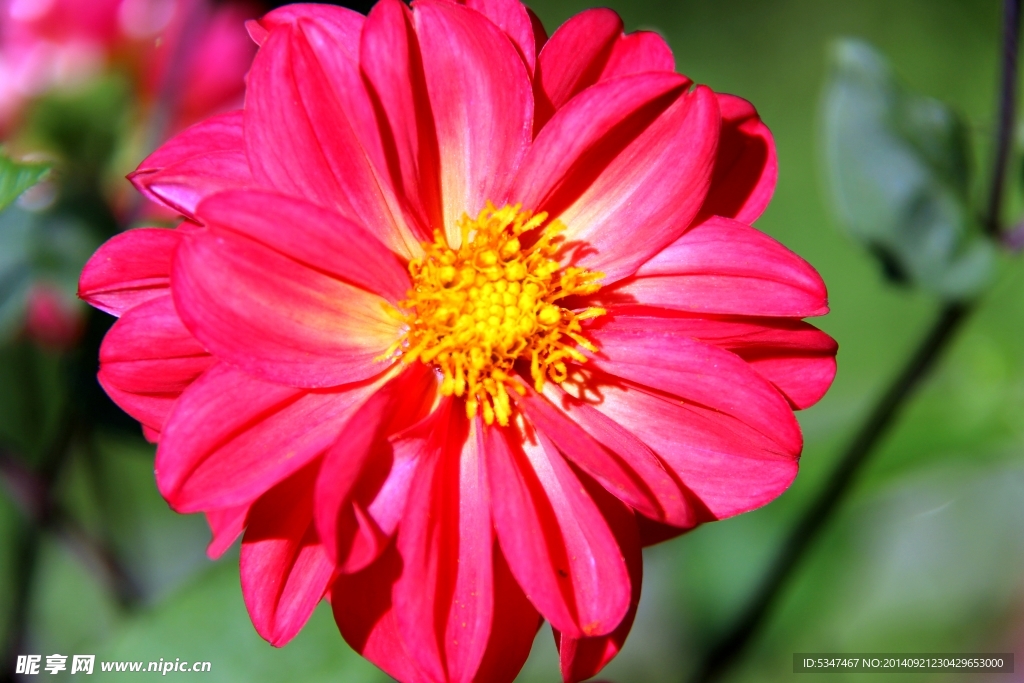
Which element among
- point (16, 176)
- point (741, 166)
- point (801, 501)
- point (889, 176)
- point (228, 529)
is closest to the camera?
point (16, 176)

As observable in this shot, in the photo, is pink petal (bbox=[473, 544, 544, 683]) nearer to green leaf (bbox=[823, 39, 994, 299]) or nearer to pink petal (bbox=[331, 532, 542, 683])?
pink petal (bbox=[331, 532, 542, 683])

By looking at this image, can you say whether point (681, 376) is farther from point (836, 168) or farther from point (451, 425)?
point (836, 168)

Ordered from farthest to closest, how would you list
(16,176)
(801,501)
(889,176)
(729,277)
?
1. (801,501)
2. (889,176)
3. (729,277)
4. (16,176)

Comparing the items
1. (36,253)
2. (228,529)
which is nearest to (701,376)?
(228,529)

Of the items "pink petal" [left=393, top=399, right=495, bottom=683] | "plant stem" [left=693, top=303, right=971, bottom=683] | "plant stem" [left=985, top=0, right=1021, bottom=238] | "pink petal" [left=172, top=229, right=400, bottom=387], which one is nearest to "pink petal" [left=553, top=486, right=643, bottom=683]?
"pink petal" [left=393, top=399, right=495, bottom=683]

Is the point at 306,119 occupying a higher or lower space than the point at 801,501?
higher

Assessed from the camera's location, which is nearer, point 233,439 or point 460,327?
point 233,439

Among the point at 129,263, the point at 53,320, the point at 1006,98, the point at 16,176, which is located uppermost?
the point at 1006,98

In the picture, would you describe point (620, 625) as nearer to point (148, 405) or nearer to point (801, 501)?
point (148, 405)
